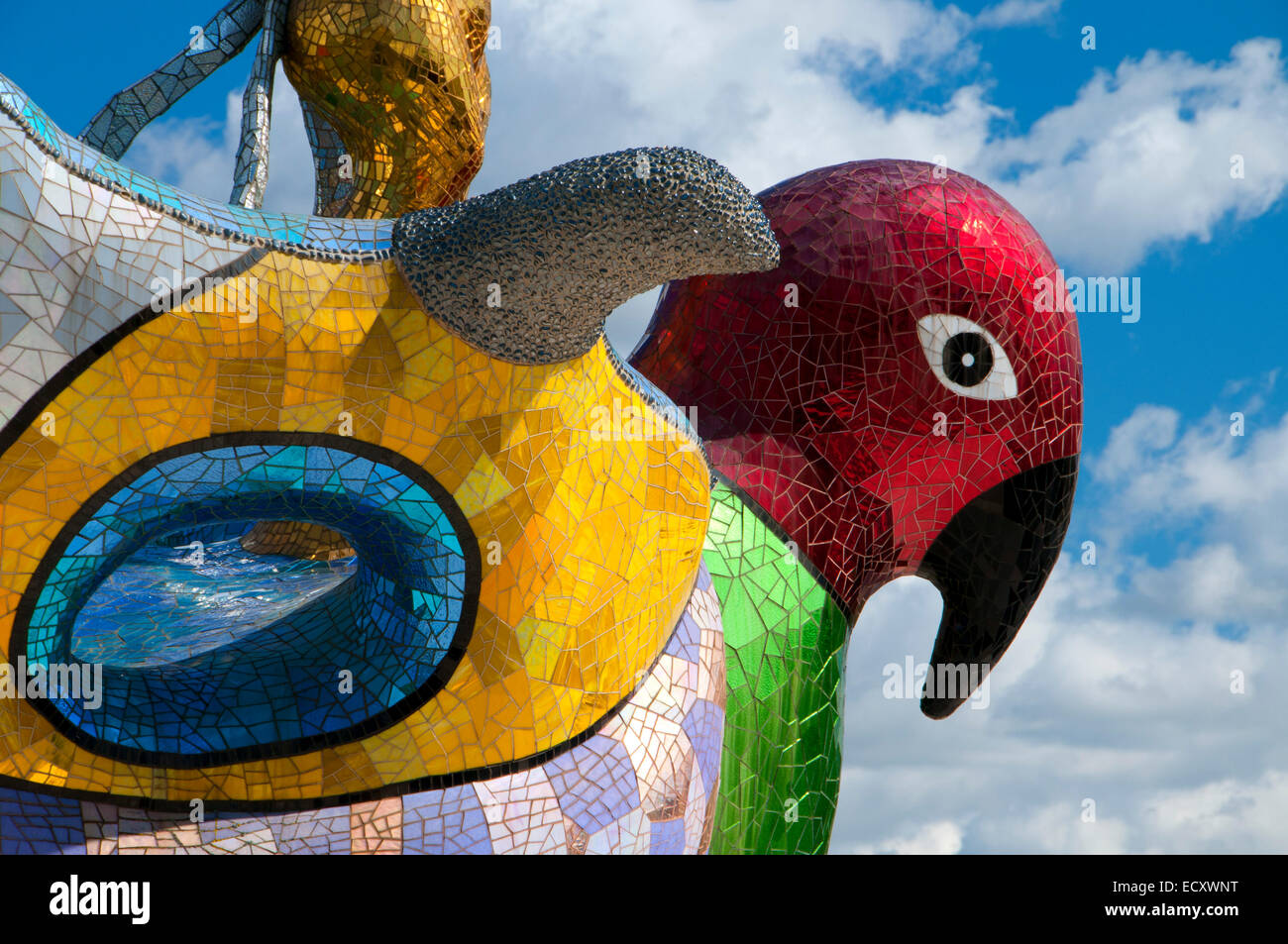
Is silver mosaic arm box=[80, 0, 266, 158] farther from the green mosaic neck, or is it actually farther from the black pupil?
the black pupil

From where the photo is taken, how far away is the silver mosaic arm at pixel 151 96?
5168 mm

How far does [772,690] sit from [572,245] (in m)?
2.60

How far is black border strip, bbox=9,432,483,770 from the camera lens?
156 inches

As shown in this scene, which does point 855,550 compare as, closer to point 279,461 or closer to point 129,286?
point 279,461

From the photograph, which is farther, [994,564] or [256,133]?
[994,564]

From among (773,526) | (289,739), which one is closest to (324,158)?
(773,526)

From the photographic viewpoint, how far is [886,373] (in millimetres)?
6699

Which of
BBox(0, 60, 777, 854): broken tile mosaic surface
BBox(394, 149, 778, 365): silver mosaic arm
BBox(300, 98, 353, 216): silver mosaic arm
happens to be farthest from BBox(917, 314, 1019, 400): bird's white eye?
BBox(300, 98, 353, 216): silver mosaic arm

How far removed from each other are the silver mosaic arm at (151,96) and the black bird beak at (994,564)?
161 inches

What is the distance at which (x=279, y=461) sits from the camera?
418 centimetres

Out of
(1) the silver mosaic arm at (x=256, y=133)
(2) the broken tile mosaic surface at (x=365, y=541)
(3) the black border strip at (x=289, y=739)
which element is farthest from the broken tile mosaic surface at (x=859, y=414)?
(1) the silver mosaic arm at (x=256, y=133)

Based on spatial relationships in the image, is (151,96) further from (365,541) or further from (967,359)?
(967,359)
